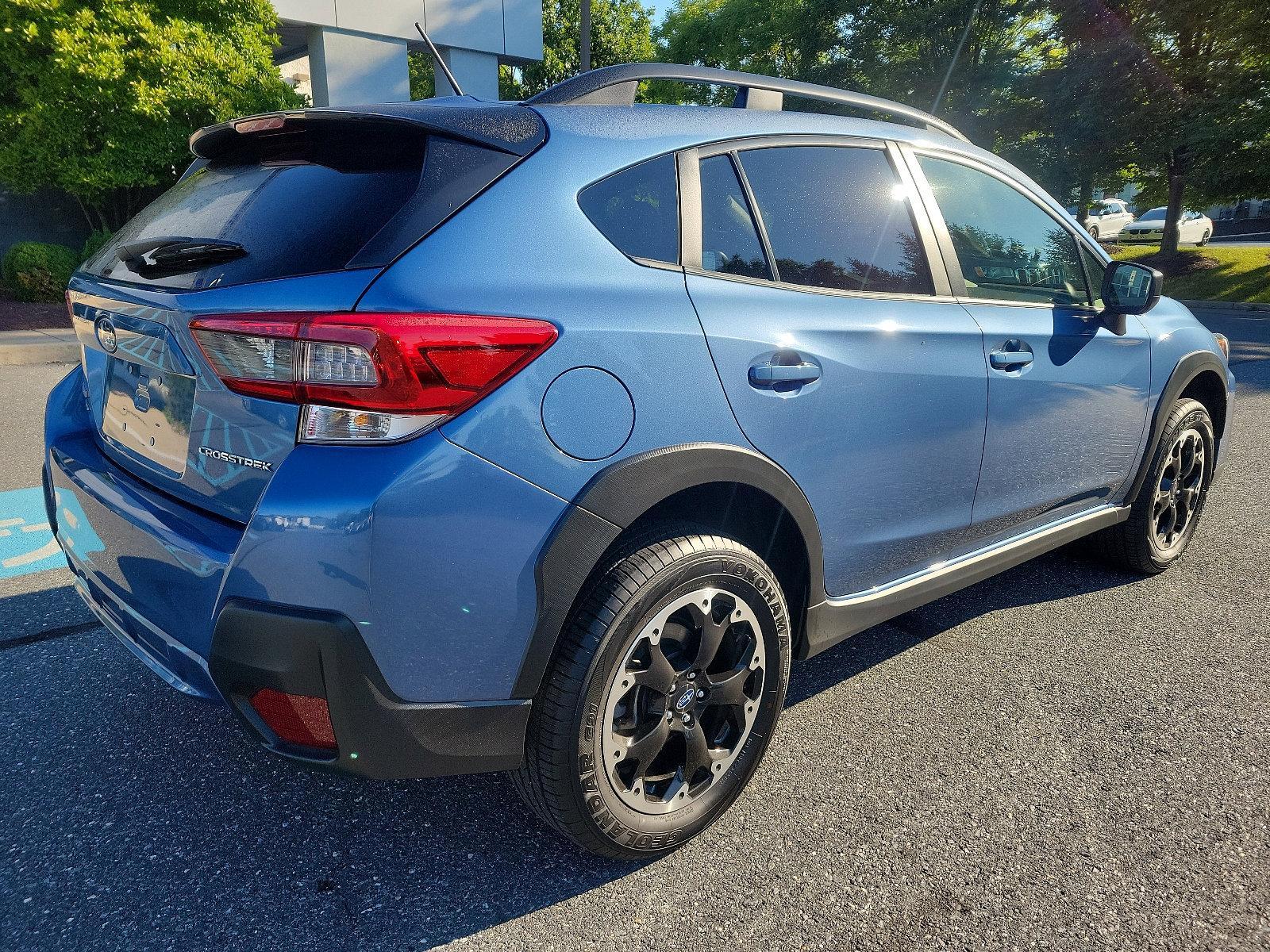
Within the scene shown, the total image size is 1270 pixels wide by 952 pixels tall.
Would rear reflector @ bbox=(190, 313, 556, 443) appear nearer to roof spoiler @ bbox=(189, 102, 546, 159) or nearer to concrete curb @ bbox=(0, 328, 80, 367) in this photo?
roof spoiler @ bbox=(189, 102, 546, 159)

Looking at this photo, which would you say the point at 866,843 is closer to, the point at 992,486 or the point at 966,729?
the point at 966,729

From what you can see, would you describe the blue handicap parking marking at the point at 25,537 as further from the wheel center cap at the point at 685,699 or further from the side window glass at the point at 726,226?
the side window glass at the point at 726,226

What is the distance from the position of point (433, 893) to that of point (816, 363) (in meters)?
1.53

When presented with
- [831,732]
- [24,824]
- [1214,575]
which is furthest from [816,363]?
[1214,575]

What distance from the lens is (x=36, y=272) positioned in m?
14.0

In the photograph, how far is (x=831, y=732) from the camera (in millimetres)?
2658

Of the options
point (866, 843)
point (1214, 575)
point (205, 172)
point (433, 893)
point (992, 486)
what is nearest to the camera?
point (433, 893)

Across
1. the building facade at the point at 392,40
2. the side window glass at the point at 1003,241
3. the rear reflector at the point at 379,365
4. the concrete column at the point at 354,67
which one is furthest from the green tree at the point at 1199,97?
the rear reflector at the point at 379,365

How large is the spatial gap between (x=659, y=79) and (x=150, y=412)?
4.81 ft

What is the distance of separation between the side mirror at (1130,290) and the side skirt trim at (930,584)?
0.78 m

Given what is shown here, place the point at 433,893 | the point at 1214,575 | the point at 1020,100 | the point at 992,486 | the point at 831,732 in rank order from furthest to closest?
the point at 1020,100, the point at 1214,575, the point at 992,486, the point at 831,732, the point at 433,893

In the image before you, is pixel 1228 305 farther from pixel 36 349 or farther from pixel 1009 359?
pixel 36 349

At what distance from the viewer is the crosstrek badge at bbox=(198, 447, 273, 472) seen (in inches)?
67.3

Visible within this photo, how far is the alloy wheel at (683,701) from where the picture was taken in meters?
1.98
